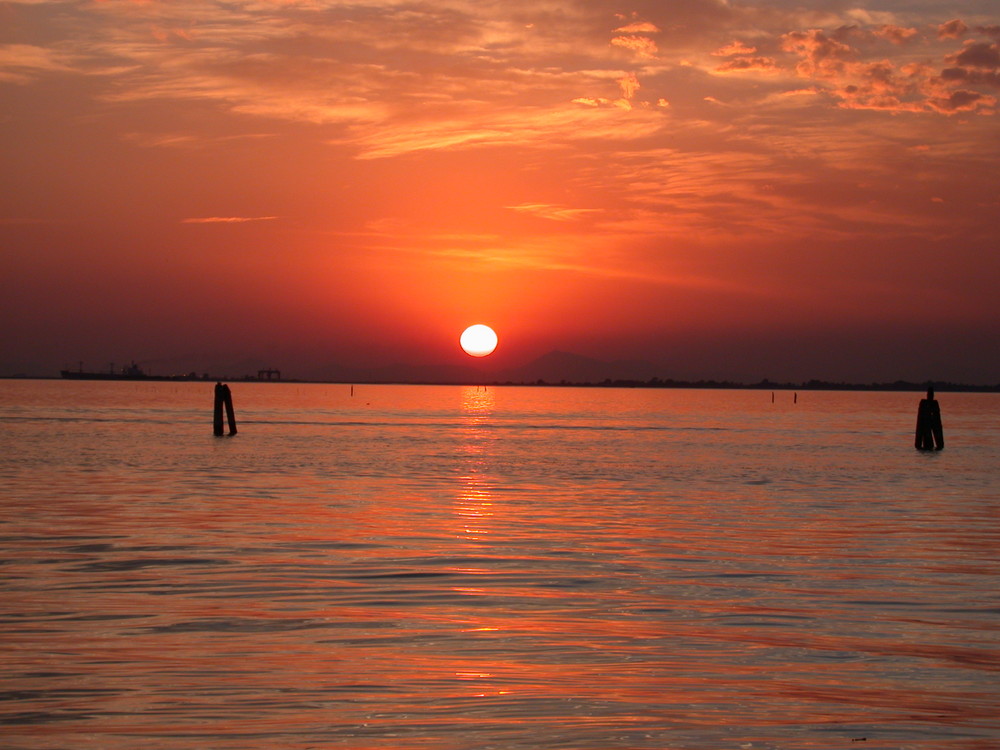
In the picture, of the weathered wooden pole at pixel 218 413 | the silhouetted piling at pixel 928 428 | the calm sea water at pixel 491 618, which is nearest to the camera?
the calm sea water at pixel 491 618

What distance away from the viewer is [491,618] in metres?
12.8

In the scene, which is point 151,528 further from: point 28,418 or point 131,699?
point 28,418

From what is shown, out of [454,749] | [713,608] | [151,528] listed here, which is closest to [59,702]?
[454,749]

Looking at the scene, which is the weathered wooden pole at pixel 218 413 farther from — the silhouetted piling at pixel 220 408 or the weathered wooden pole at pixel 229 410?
the weathered wooden pole at pixel 229 410

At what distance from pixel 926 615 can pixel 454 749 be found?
7.70m

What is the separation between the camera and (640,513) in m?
25.5

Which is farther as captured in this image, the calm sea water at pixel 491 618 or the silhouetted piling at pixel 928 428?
the silhouetted piling at pixel 928 428

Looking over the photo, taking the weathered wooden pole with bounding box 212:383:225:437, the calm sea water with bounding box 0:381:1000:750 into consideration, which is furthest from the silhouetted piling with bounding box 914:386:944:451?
the weathered wooden pole with bounding box 212:383:225:437

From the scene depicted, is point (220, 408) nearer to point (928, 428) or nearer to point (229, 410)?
point (229, 410)

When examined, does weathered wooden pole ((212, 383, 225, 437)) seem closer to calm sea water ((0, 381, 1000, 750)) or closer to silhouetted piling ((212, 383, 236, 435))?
silhouetted piling ((212, 383, 236, 435))

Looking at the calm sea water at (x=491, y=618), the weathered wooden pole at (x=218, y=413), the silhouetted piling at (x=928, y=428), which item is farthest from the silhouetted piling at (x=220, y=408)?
the silhouetted piling at (x=928, y=428)

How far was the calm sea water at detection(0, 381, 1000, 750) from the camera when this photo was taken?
855 centimetres

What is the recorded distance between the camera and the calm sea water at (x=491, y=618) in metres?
8.55

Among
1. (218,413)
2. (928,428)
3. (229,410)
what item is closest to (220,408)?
(218,413)
